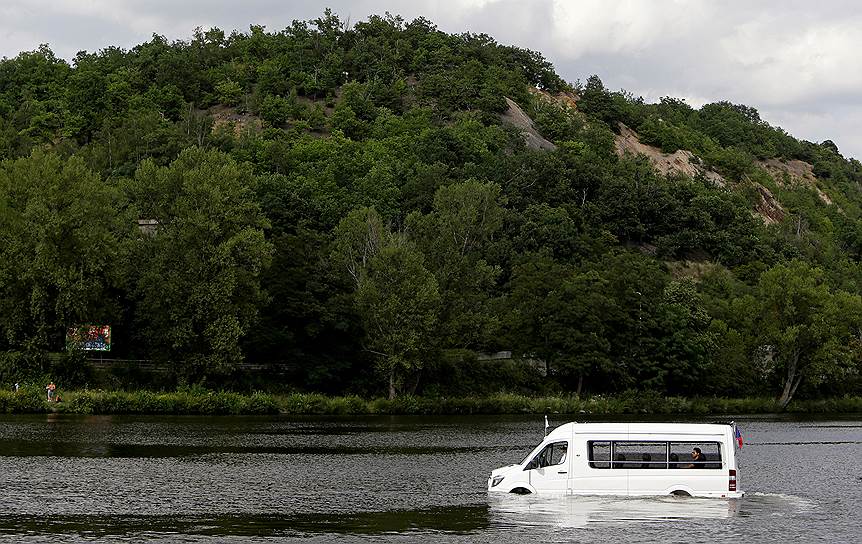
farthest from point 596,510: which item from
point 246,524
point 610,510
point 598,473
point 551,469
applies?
point 246,524

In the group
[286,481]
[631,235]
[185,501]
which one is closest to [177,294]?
[286,481]

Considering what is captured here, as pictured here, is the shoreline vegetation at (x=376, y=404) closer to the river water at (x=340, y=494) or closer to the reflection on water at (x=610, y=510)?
the river water at (x=340, y=494)

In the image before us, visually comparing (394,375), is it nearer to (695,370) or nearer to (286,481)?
(695,370)

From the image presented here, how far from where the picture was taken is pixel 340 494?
→ 5138cm

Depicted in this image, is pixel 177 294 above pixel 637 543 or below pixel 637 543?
above

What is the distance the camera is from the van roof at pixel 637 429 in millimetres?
47500

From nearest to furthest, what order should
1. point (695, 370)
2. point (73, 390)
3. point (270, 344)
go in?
point (73, 390), point (270, 344), point (695, 370)

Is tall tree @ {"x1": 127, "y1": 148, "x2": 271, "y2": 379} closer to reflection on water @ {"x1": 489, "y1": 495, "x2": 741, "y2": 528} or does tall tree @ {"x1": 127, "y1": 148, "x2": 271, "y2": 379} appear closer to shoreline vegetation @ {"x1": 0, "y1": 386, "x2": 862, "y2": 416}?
shoreline vegetation @ {"x1": 0, "y1": 386, "x2": 862, "y2": 416}

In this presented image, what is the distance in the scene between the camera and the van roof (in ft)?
156

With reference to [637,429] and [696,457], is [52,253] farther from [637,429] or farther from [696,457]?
[696,457]

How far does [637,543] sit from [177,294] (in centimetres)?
7257

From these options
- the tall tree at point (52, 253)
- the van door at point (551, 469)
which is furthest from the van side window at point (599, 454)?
the tall tree at point (52, 253)

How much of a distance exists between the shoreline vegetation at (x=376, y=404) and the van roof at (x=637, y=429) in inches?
2330

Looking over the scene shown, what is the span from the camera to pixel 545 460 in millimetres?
48000
